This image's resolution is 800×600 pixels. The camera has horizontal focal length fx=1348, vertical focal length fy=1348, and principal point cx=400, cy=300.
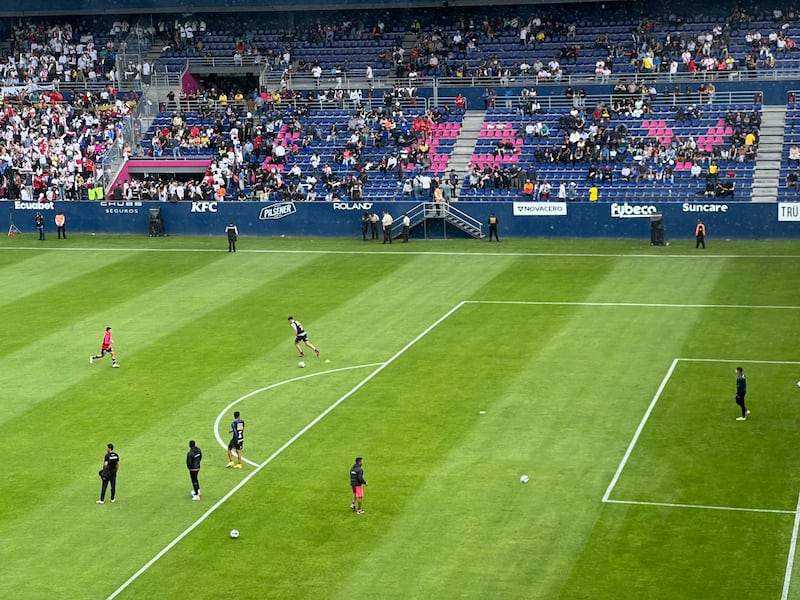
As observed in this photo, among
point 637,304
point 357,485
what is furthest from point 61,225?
point 357,485

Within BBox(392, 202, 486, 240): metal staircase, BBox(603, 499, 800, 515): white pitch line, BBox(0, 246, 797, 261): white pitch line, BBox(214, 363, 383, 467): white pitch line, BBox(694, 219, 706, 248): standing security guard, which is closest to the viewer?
BBox(603, 499, 800, 515): white pitch line

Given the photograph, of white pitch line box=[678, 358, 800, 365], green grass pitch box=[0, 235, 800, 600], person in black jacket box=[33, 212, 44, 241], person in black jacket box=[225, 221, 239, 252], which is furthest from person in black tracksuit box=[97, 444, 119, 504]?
person in black jacket box=[33, 212, 44, 241]

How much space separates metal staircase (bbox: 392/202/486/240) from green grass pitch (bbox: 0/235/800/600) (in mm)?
7557

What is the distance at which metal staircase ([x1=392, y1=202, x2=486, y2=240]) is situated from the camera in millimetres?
66250

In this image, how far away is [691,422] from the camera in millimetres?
35500

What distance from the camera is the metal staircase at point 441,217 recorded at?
66.2 meters

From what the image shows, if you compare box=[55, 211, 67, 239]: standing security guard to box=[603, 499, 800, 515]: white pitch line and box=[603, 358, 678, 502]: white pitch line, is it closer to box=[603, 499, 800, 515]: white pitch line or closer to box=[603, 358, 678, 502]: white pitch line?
box=[603, 358, 678, 502]: white pitch line

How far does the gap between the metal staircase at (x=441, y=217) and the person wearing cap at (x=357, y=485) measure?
37.1 m

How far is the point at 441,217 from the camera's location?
66.4 meters

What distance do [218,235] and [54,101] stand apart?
19.9 metres

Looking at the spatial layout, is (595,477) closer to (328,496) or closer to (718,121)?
(328,496)

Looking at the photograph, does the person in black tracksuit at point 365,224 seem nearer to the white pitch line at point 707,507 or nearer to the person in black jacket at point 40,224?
the person in black jacket at point 40,224

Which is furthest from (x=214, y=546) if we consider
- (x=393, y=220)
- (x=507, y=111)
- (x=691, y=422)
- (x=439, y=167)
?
(x=507, y=111)

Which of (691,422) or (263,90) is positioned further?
(263,90)
